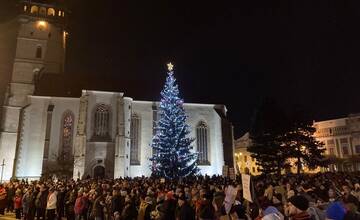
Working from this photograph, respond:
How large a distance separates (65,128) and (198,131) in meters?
18.3

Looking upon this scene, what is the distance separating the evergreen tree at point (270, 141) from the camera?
31281 mm

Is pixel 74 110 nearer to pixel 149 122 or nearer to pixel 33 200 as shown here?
pixel 149 122

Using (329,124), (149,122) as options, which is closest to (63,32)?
(149,122)

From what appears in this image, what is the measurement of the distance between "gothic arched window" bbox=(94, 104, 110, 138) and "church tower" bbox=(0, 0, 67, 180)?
8.84 metres

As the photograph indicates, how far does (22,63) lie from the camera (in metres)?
40.7

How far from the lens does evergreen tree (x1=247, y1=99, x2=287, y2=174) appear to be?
103ft

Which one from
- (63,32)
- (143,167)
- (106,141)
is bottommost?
(143,167)

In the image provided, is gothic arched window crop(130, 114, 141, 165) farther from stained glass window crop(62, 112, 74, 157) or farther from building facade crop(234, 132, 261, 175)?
building facade crop(234, 132, 261, 175)

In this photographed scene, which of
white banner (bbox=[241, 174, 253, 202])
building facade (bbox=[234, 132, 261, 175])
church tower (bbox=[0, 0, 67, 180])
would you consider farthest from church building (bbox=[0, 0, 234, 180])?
building facade (bbox=[234, 132, 261, 175])

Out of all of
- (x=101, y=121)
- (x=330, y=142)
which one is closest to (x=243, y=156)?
(x=330, y=142)

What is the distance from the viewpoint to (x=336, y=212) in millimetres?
4934

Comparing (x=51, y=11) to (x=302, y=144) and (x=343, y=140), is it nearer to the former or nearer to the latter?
(x=302, y=144)

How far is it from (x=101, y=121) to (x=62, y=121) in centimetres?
479

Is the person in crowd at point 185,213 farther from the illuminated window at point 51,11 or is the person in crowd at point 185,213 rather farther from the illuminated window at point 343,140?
the illuminated window at point 343,140
